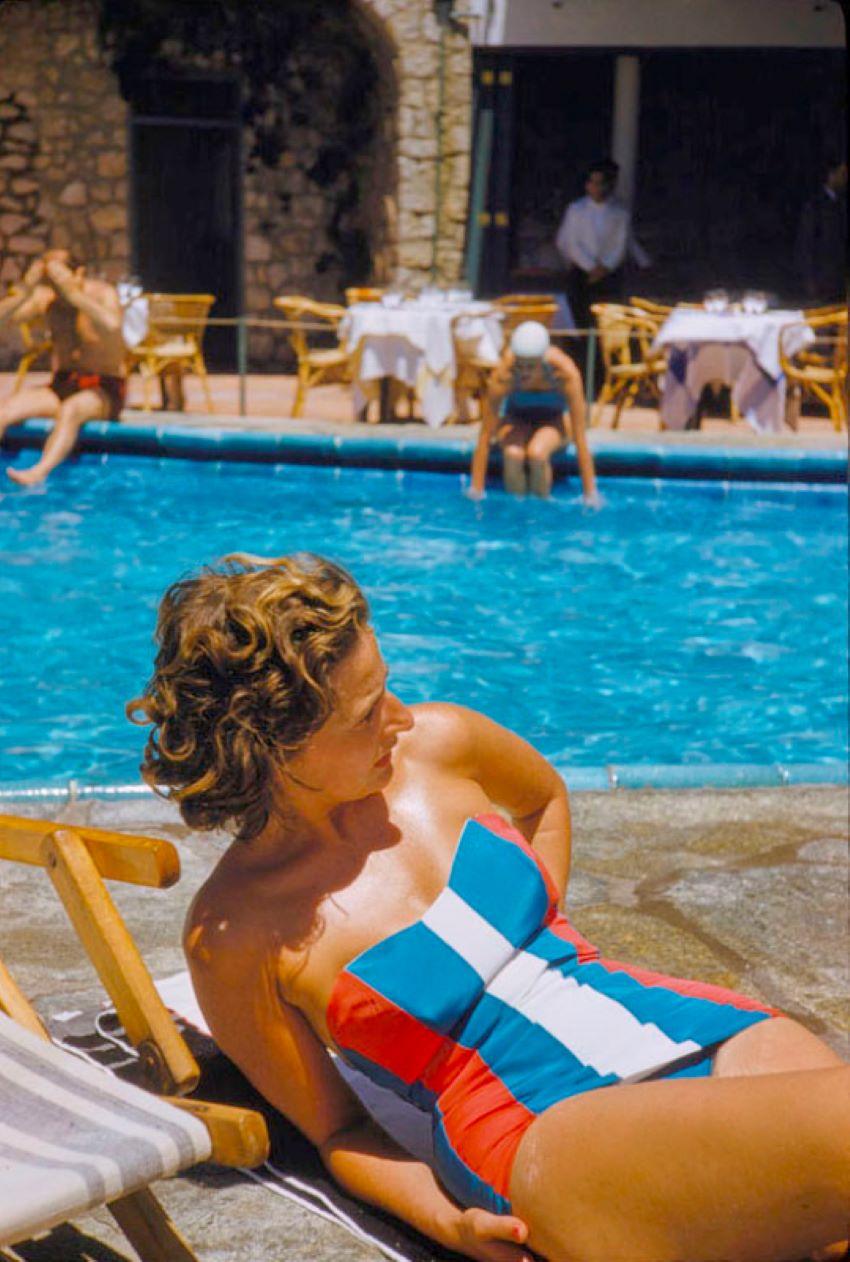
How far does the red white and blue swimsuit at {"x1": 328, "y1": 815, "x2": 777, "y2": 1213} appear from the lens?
1894mm

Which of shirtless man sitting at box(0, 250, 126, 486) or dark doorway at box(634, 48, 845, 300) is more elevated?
dark doorway at box(634, 48, 845, 300)

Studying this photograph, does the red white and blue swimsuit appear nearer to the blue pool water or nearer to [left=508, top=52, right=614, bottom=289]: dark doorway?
the blue pool water

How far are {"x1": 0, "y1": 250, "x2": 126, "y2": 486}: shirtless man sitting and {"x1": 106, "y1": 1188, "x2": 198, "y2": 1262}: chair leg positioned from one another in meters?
7.87

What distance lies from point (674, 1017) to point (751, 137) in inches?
507

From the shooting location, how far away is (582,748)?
5832 millimetres

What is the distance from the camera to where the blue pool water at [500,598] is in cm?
603

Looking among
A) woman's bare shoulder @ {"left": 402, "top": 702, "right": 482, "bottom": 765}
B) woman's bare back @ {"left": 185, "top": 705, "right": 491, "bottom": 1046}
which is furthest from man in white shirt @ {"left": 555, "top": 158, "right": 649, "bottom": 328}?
woman's bare back @ {"left": 185, "top": 705, "right": 491, "bottom": 1046}

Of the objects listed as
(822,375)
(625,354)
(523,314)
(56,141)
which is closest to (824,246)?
(822,375)

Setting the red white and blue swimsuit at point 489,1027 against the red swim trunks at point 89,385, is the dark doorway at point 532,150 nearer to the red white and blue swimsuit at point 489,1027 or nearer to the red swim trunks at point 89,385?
the red swim trunks at point 89,385

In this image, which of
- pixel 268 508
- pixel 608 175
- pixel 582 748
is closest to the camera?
pixel 582 748

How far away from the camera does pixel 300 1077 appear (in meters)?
1.99

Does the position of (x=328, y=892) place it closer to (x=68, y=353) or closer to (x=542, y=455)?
(x=542, y=455)

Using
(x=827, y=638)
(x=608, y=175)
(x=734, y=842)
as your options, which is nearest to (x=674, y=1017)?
(x=734, y=842)

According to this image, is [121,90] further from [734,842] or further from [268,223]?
[734,842]
